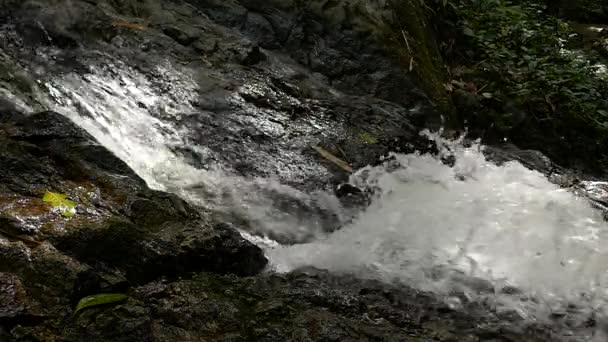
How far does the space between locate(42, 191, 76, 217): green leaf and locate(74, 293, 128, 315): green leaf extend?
0.59 metres

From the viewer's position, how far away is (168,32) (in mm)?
5777

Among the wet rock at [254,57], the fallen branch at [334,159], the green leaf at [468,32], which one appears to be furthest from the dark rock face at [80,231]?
the green leaf at [468,32]

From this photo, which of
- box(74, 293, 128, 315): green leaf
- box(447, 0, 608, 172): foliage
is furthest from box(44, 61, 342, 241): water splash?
box(447, 0, 608, 172): foliage

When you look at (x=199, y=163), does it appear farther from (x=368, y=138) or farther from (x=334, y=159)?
(x=368, y=138)

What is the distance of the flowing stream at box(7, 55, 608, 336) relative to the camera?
3.86 meters

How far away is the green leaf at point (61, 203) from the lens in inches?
112

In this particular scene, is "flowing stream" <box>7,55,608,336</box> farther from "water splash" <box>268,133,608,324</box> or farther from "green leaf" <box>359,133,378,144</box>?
"green leaf" <box>359,133,378,144</box>

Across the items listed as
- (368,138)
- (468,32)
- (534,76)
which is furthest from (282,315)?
(468,32)

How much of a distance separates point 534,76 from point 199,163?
576 cm

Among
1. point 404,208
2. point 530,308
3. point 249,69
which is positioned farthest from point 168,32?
point 530,308

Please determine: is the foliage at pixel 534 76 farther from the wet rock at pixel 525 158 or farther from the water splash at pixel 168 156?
the water splash at pixel 168 156

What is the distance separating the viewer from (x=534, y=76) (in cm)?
819

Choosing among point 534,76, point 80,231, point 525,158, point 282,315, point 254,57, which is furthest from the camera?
point 534,76

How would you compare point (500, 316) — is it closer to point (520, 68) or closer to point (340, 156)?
point (340, 156)
